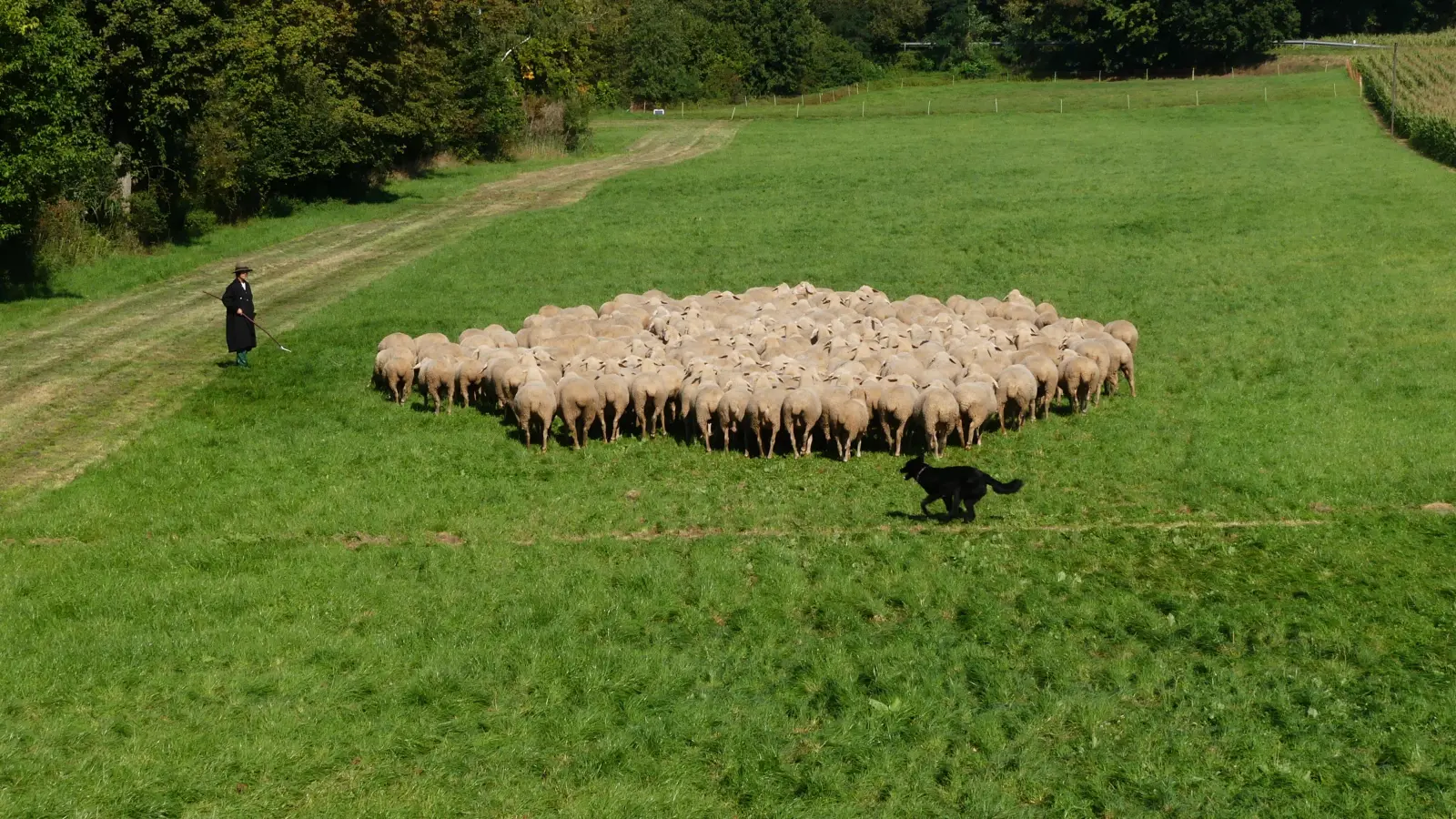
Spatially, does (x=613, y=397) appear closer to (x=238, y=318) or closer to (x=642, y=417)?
(x=642, y=417)

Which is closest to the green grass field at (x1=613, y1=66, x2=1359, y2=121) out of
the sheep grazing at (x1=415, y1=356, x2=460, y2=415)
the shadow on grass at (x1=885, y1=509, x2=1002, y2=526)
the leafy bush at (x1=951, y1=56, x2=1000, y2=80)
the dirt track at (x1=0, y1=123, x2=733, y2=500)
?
the leafy bush at (x1=951, y1=56, x2=1000, y2=80)

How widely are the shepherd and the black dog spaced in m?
15.2

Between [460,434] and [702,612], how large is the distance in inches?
333

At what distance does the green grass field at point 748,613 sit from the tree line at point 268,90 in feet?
30.4

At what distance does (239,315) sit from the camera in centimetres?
2691

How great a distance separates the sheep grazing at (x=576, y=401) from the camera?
861 inches

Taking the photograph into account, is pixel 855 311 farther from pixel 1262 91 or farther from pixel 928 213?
pixel 1262 91

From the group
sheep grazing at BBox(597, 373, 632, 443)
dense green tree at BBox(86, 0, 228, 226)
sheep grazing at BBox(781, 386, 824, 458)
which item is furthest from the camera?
dense green tree at BBox(86, 0, 228, 226)

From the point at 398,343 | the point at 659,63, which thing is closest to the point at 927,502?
A: the point at 398,343

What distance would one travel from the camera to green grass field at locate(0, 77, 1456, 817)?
40.2ft

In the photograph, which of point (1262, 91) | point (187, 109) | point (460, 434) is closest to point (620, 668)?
point (460, 434)

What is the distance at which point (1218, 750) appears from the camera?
12.6 m

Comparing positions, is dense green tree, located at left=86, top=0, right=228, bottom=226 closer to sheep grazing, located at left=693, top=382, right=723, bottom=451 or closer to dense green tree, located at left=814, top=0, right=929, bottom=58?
sheep grazing, located at left=693, top=382, right=723, bottom=451

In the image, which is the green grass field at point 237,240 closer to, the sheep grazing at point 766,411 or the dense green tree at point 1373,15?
the sheep grazing at point 766,411
